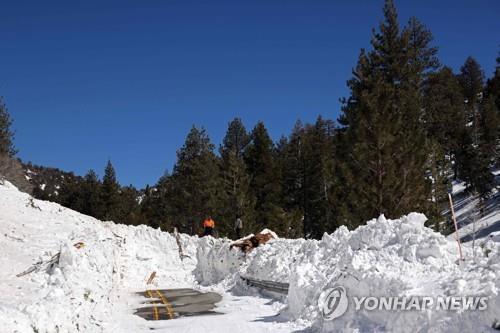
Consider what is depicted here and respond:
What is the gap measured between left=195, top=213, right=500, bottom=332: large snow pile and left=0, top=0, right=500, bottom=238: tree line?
9225mm

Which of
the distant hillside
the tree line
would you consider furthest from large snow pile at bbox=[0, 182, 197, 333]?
the distant hillside

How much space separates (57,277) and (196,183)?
119 feet

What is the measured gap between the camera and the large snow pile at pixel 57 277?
1045 cm

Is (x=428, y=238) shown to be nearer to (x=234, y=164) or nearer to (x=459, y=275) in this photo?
(x=459, y=275)

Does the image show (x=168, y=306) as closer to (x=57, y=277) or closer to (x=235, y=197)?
(x=57, y=277)

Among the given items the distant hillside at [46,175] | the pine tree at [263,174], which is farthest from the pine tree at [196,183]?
the distant hillside at [46,175]

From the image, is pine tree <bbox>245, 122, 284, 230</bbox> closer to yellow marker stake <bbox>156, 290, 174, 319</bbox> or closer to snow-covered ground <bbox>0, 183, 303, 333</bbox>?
snow-covered ground <bbox>0, 183, 303, 333</bbox>

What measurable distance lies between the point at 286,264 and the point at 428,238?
8.58 meters

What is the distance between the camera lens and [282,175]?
170 feet

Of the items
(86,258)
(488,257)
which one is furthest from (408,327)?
(86,258)

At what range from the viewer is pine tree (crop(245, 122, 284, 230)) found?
4681 cm

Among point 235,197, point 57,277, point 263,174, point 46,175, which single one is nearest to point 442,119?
point 263,174

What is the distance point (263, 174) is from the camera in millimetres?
49000

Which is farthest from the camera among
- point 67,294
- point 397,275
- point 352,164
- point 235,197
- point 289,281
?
point 235,197
